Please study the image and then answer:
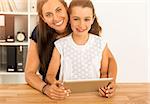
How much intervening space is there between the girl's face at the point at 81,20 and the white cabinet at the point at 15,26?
1952 millimetres

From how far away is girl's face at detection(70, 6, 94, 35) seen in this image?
6.70 ft

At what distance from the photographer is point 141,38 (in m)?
4.20

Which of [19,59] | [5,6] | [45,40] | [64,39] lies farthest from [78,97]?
[5,6]

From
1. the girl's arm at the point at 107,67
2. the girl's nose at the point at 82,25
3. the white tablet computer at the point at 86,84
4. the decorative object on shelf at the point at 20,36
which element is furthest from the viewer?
the decorative object on shelf at the point at 20,36

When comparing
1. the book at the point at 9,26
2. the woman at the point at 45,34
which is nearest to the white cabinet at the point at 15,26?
the book at the point at 9,26

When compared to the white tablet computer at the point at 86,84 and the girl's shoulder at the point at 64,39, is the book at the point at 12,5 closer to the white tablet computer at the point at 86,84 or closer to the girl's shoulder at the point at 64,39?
the girl's shoulder at the point at 64,39

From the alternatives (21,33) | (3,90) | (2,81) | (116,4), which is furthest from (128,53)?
(3,90)

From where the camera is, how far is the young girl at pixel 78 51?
205 cm

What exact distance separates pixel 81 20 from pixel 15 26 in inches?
90.2

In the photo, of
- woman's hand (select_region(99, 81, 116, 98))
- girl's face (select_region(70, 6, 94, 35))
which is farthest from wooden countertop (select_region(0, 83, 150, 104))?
girl's face (select_region(70, 6, 94, 35))

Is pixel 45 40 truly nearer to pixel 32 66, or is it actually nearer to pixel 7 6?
pixel 32 66

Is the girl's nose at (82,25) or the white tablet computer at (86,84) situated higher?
the girl's nose at (82,25)

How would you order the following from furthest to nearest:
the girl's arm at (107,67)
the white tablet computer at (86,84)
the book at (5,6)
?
the book at (5,6)
the girl's arm at (107,67)
the white tablet computer at (86,84)

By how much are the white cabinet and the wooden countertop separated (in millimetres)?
2028
